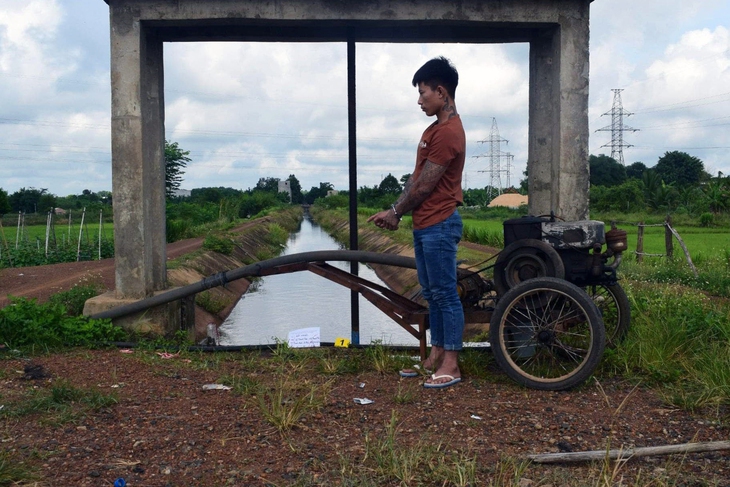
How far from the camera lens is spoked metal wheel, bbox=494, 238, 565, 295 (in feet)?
15.6

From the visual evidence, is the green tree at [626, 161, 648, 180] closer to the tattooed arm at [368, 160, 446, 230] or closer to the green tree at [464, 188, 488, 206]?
the green tree at [464, 188, 488, 206]

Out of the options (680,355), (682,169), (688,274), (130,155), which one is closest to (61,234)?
(688,274)

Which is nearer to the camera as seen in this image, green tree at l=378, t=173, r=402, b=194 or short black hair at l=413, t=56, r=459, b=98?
short black hair at l=413, t=56, r=459, b=98

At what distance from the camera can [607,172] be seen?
63.2 m

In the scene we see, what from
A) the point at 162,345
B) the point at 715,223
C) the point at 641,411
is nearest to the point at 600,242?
the point at 641,411

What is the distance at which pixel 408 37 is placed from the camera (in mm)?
6609

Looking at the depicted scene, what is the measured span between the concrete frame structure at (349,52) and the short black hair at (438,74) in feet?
4.96

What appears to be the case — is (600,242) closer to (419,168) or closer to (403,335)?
(419,168)

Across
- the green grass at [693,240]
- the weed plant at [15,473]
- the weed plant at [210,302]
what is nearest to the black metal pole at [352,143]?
the weed plant at [15,473]

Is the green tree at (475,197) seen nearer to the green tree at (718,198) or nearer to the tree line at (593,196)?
the tree line at (593,196)

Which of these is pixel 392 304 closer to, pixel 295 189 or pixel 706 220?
pixel 706 220

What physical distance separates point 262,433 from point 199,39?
424 centimetres

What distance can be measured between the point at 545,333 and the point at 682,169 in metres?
63.7

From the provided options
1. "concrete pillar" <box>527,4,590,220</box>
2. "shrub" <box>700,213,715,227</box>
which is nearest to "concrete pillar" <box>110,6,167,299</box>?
"concrete pillar" <box>527,4,590,220</box>
